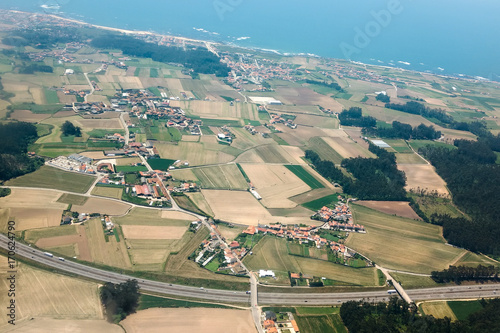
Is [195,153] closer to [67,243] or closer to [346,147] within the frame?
[67,243]

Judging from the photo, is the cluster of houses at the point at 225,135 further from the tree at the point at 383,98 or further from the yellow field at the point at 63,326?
the tree at the point at 383,98

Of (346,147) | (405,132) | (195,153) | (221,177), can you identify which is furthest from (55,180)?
(405,132)

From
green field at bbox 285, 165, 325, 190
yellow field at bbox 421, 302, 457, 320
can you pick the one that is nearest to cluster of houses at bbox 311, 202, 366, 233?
green field at bbox 285, 165, 325, 190

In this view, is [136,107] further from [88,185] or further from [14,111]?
[88,185]

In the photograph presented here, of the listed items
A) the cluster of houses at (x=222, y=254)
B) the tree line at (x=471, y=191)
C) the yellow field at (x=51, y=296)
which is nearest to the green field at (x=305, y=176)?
the tree line at (x=471, y=191)

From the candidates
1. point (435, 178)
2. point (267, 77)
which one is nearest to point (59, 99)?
point (267, 77)

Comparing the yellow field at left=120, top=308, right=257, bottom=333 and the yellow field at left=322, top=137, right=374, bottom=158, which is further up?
the yellow field at left=322, top=137, right=374, bottom=158

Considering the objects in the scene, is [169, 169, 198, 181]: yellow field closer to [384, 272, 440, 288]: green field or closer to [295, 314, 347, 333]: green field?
[295, 314, 347, 333]: green field
